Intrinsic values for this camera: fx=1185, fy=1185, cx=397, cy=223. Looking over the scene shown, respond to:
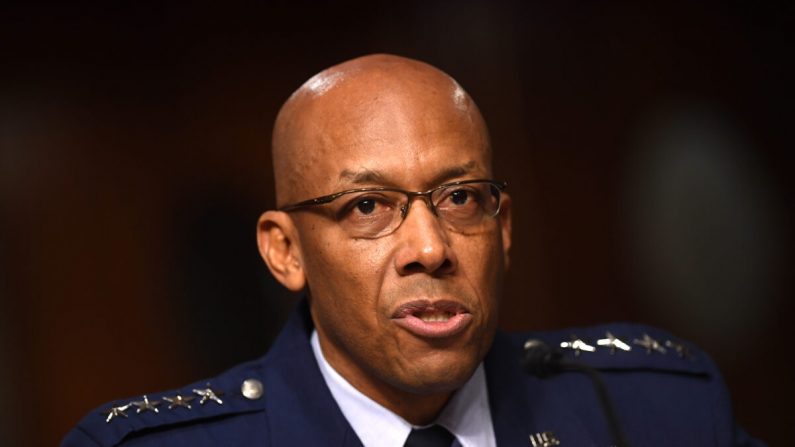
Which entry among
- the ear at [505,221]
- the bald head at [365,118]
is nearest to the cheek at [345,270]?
the bald head at [365,118]

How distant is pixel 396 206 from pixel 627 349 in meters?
0.81

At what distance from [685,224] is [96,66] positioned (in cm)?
207

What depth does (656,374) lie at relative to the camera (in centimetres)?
279

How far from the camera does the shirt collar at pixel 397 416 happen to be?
7.97 feet

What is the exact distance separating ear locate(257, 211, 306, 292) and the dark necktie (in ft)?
1.30

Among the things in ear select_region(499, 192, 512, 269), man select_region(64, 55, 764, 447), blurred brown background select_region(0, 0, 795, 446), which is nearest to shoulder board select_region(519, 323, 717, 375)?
man select_region(64, 55, 764, 447)

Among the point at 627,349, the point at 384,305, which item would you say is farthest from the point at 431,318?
the point at 627,349

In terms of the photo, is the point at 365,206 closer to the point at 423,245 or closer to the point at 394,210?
the point at 394,210

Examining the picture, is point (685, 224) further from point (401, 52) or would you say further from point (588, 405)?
point (588, 405)

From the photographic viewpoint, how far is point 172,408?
2.45m

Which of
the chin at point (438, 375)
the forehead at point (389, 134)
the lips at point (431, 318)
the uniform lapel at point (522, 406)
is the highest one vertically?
the forehead at point (389, 134)

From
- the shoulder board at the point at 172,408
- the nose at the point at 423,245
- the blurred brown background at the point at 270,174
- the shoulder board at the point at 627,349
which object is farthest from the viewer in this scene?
the blurred brown background at the point at 270,174

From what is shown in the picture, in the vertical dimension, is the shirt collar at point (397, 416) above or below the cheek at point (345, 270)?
below

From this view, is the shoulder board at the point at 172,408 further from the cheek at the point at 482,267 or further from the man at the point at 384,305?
the cheek at the point at 482,267
